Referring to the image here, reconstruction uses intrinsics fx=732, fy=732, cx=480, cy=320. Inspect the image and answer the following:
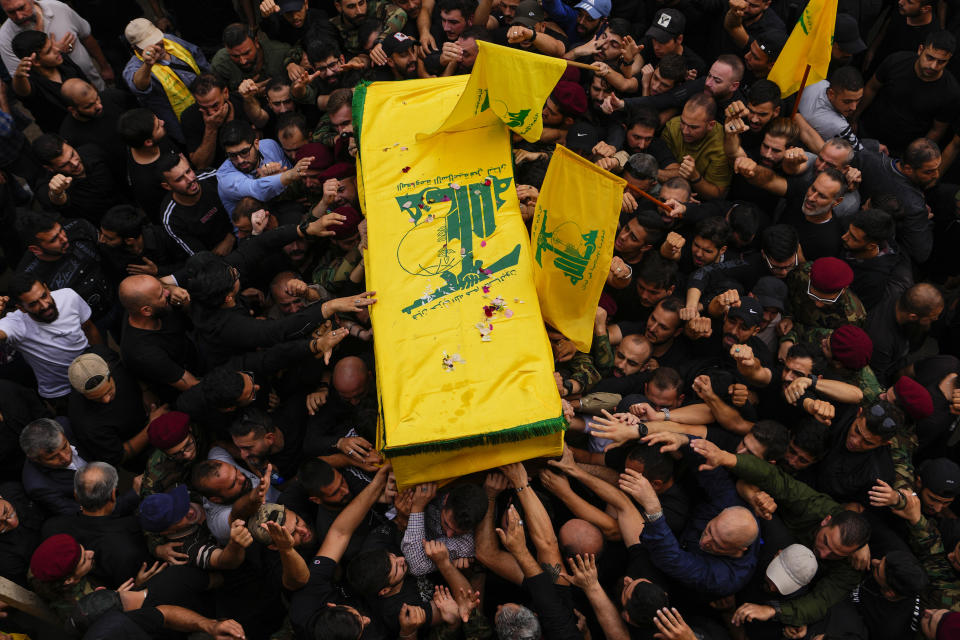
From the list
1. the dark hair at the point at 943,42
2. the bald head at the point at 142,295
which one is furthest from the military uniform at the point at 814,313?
the bald head at the point at 142,295

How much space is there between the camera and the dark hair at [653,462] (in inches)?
185

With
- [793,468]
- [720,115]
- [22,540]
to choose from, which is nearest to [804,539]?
[793,468]

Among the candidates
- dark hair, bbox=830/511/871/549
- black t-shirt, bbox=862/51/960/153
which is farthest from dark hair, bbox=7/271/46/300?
black t-shirt, bbox=862/51/960/153

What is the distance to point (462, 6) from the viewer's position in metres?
6.89

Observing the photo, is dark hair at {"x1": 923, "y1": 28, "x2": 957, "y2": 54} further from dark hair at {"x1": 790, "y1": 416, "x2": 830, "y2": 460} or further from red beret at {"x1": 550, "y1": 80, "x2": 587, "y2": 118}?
dark hair at {"x1": 790, "y1": 416, "x2": 830, "y2": 460}

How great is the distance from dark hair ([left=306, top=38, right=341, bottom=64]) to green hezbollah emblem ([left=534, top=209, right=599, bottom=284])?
10.3ft

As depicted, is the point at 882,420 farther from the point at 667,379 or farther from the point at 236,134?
the point at 236,134

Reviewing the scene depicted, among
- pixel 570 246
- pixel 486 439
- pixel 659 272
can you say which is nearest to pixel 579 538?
pixel 486 439

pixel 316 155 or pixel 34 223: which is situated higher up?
pixel 316 155

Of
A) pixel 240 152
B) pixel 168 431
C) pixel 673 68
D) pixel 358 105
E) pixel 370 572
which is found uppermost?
pixel 358 105

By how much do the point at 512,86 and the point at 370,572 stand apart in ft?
10.7

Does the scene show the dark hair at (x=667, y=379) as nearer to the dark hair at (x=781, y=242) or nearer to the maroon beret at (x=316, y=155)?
the dark hair at (x=781, y=242)

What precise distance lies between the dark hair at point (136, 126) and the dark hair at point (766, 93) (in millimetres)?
5060

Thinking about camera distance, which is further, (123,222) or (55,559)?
(123,222)
